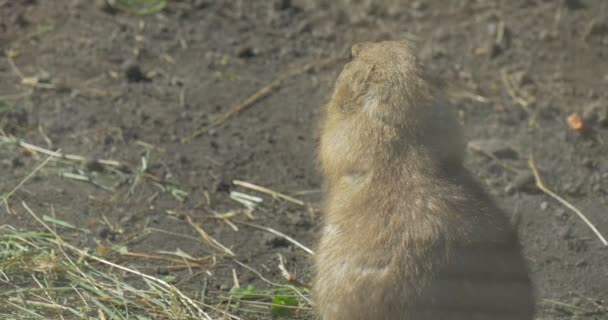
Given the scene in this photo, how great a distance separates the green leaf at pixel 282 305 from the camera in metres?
4.72

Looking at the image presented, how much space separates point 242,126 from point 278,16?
1588 millimetres

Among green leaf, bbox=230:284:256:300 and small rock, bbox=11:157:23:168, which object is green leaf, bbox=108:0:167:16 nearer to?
small rock, bbox=11:157:23:168

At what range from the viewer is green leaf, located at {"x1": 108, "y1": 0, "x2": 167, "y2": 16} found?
7750 mm

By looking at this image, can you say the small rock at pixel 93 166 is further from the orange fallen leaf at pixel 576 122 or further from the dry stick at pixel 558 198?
the orange fallen leaf at pixel 576 122

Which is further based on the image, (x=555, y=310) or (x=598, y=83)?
(x=598, y=83)

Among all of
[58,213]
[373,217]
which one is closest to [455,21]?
[58,213]

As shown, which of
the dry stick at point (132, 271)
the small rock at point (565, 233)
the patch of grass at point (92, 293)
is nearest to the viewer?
the patch of grass at point (92, 293)

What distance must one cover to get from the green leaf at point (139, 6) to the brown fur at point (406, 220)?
3777mm

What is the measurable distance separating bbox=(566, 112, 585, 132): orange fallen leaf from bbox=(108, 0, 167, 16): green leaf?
10.4ft

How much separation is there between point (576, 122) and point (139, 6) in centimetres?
338

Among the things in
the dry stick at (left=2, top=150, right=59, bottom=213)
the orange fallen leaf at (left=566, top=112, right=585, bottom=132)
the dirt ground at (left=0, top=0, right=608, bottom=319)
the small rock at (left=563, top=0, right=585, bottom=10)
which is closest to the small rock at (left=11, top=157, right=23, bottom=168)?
the dirt ground at (left=0, top=0, right=608, bottom=319)

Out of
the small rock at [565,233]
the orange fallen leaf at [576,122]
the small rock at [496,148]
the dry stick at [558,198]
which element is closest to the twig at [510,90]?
the orange fallen leaf at [576,122]

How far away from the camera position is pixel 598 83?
23.3 ft

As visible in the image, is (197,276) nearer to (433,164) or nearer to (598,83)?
(433,164)
